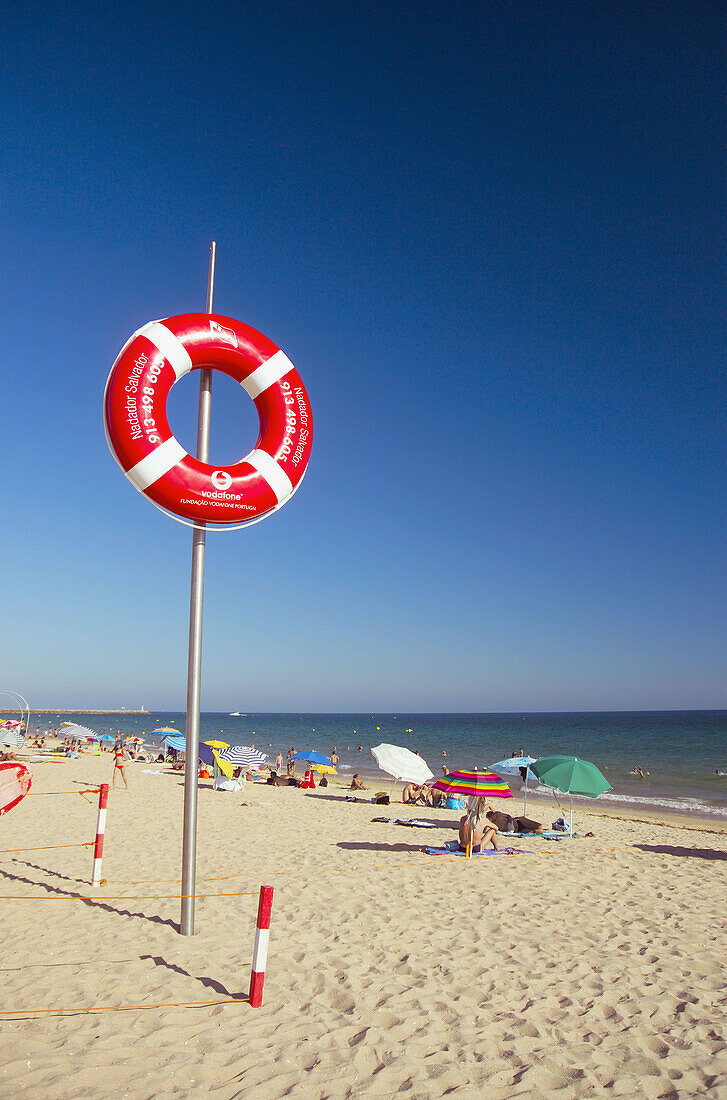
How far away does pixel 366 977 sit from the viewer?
4.62 m

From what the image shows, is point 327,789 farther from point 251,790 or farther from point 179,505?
point 179,505

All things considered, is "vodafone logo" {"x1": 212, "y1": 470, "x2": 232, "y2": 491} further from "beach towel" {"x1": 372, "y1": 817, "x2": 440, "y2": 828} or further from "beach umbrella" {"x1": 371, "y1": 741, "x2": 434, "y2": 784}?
"beach umbrella" {"x1": 371, "y1": 741, "x2": 434, "y2": 784}

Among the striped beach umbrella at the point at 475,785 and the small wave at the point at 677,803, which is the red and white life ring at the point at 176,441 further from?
the small wave at the point at 677,803

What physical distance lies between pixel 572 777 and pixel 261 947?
802 centimetres

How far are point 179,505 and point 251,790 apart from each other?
49.3ft

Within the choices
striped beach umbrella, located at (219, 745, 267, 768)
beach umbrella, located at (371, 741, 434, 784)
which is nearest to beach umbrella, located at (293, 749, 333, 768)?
striped beach umbrella, located at (219, 745, 267, 768)

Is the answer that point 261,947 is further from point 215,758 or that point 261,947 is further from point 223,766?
point 215,758

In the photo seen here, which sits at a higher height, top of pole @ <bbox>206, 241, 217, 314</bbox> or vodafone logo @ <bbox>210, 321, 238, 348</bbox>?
top of pole @ <bbox>206, 241, 217, 314</bbox>

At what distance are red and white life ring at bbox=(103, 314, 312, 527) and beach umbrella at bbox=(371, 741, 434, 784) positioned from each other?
10785 mm

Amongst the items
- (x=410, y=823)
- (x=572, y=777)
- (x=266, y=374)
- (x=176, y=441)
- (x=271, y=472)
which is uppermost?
(x=266, y=374)

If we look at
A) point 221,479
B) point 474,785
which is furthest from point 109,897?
point 474,785

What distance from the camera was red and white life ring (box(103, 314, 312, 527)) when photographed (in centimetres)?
491

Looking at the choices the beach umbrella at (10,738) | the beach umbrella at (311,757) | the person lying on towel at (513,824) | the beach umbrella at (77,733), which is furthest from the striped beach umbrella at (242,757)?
the beach umbrella at (77,733)

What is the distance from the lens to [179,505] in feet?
16.5
